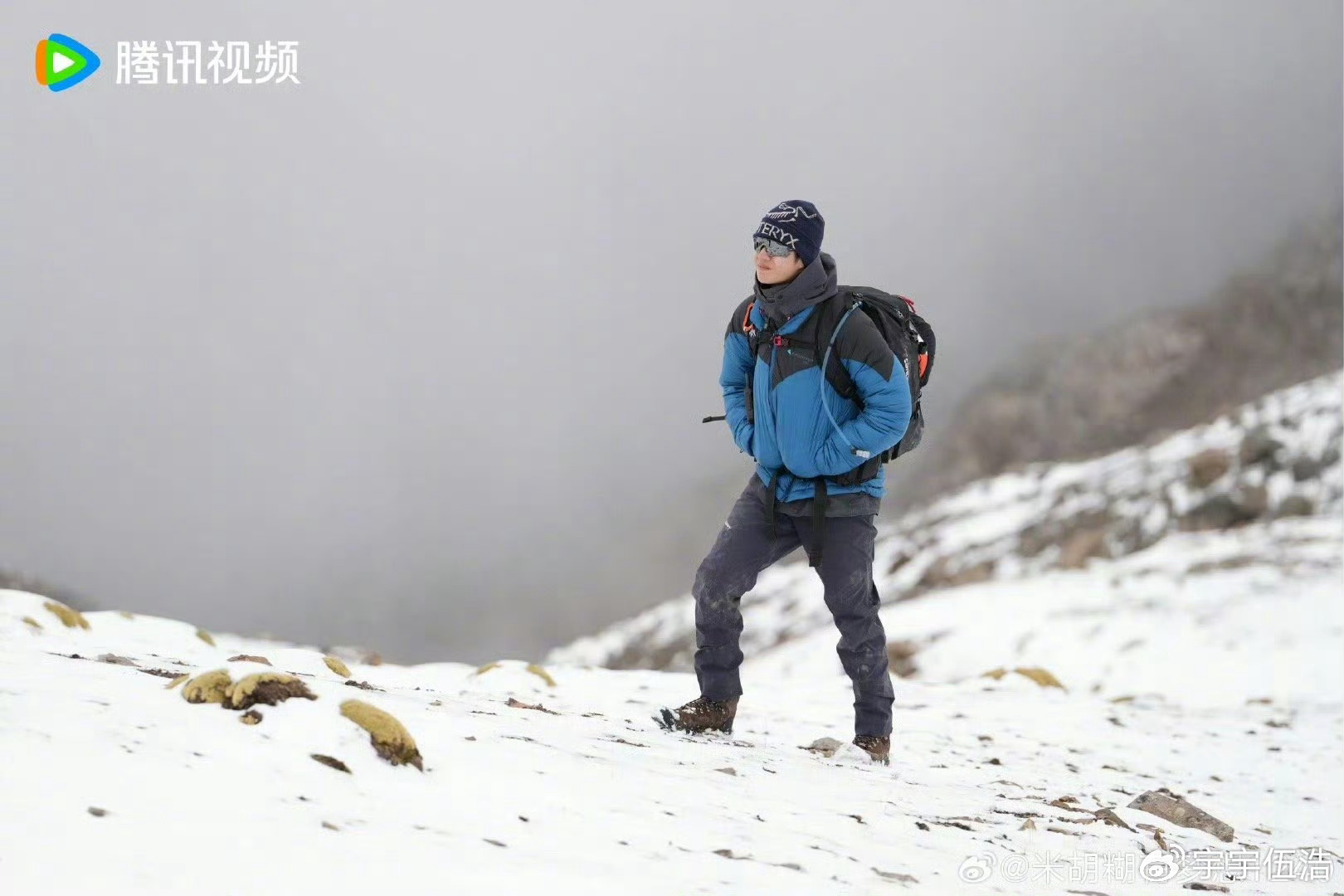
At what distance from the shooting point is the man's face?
6.10m

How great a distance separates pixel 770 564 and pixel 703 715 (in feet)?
3.54

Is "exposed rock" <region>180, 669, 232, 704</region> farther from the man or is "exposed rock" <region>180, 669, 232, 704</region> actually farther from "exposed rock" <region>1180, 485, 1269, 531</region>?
"exposed rock" <region>1180, 485, 1269, 531</region>

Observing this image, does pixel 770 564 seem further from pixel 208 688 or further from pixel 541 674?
pixel 208 688

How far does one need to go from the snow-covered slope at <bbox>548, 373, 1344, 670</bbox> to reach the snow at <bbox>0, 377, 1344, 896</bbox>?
916cm

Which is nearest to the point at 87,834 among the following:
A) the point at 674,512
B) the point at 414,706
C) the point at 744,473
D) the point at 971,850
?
the point at 414,706

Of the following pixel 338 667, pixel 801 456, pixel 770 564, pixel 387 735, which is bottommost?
pixel 387 735

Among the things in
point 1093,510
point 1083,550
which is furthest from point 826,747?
point 1093,510

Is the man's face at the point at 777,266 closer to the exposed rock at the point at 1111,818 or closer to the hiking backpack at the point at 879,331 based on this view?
the hiking backpack at the point at 879,331

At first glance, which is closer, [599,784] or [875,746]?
[599,784]

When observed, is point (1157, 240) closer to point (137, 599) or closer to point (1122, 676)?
point (1122, 676)

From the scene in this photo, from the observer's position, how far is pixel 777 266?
611 cm

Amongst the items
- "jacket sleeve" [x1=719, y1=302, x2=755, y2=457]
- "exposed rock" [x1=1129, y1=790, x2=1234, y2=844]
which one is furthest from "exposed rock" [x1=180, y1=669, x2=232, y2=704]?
"exposed rock" [x1=1129, y1=790, x2=1234, y2=844]

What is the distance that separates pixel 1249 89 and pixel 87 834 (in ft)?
313

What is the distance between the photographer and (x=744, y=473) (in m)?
81.3
